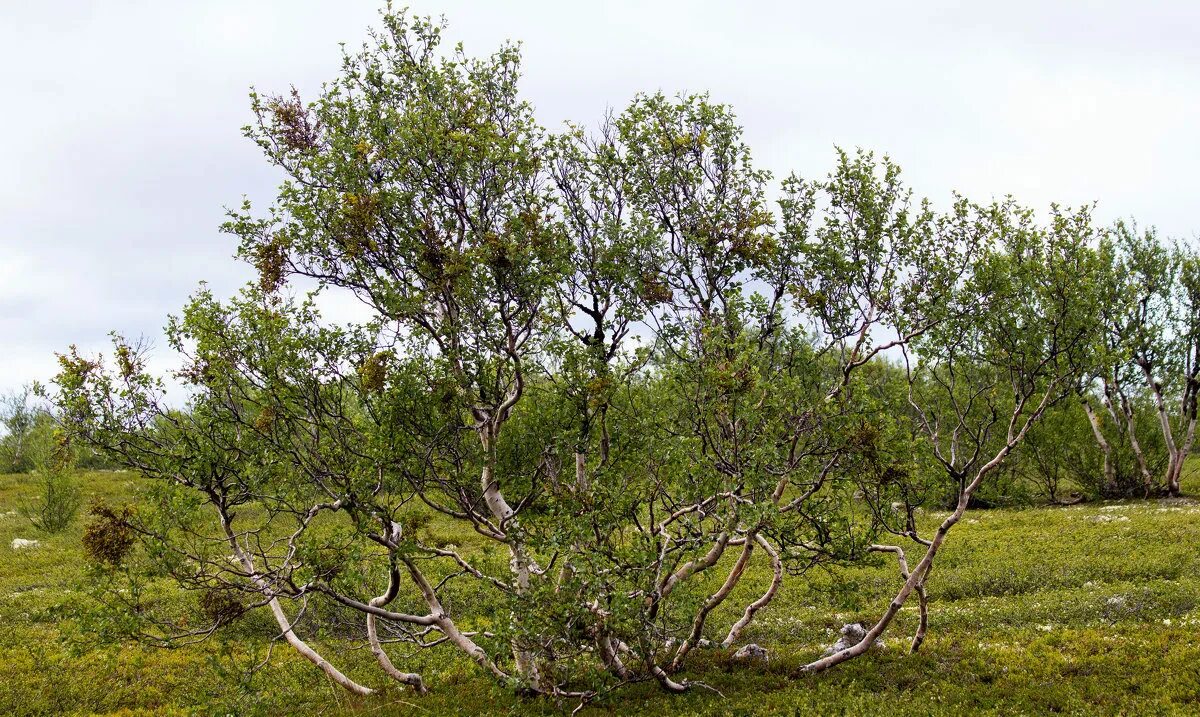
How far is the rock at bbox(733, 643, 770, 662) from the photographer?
66.2ft

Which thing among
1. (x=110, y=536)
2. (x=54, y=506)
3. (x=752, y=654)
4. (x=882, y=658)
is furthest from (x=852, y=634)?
(x=54, y=506)

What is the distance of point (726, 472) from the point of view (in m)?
17.0

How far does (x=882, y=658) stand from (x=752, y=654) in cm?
319

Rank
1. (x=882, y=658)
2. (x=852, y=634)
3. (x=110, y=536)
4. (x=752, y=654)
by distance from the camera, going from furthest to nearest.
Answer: (x=852, y=634)
(x=752, y=654)
(x=882, y=658)
(x=110, y=536)

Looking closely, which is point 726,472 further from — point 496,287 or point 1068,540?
point 1068,540

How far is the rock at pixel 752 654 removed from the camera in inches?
795

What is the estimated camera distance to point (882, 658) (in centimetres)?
1927

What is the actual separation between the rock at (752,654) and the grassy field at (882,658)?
342mm

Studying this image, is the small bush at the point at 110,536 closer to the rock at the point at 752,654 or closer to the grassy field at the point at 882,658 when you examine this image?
the grassy field at the point at 882,658

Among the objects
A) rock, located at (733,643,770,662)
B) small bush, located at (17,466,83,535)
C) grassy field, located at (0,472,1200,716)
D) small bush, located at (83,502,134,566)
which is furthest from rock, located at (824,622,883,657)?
small bush, located at (17,466,83,535)

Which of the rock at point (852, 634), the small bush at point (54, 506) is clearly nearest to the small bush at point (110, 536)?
the rock at point (852, 634)

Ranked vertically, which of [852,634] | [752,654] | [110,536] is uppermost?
[110,536]

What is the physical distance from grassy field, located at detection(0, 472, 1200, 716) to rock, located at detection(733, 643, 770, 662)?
342mm

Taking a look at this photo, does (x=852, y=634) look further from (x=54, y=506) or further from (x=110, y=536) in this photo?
(x=54, y=506)
